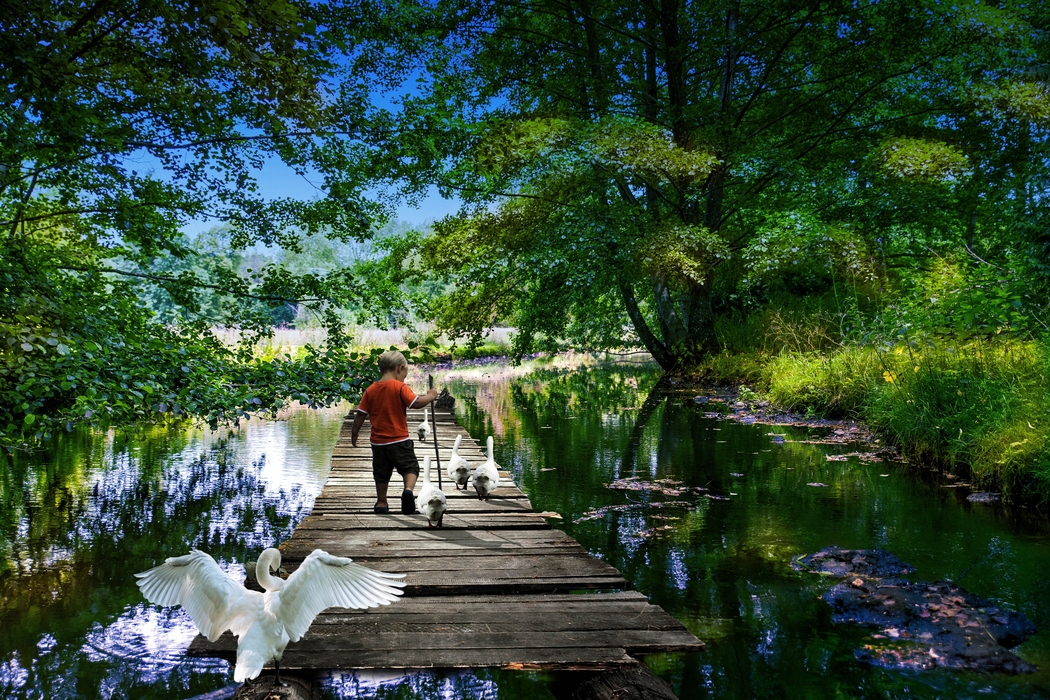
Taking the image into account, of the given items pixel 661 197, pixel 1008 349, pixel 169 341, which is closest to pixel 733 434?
pixel 1008 349

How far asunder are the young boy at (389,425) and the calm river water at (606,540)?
153 centimetres

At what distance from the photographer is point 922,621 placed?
16.0 feet

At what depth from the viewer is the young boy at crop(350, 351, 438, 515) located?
21.5ft

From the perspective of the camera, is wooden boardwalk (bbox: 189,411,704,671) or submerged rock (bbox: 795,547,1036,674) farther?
submerged rock (bbox: 795,547,1036,674)

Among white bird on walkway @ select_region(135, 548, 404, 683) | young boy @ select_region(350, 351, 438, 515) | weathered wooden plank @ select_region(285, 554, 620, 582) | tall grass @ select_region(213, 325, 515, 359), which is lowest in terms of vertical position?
weathered wooden plank @ select_region(285, 554, 620, 582)

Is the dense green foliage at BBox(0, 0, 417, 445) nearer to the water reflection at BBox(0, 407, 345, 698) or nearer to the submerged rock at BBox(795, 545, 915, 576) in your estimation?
the water reflection at BBox(0, 407, 345, 698)

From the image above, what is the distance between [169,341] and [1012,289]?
11119 mm

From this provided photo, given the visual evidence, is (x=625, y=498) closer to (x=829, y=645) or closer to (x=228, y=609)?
(x=829, y=645)

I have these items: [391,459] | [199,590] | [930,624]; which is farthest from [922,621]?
[199,590]

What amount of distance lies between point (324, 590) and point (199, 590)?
2.02ft

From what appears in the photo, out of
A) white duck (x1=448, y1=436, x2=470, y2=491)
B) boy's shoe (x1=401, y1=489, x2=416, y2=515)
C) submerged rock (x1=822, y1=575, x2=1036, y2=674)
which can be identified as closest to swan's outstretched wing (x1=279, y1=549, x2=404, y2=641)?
submerged rock (x1=822, y1=575, x2=1036, y2=674)

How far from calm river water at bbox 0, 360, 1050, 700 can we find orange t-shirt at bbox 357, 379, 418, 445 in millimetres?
1777

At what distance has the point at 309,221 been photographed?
9938 millimetres

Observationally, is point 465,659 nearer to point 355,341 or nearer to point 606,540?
point 606,540
